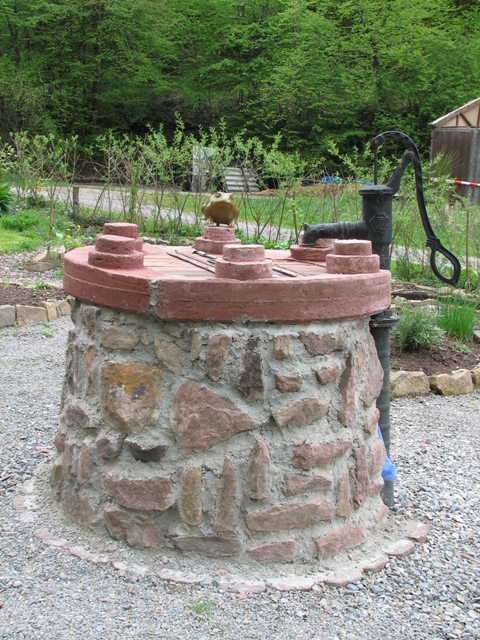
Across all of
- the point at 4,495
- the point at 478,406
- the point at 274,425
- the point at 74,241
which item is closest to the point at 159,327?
the point at 274,425

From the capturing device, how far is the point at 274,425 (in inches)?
90.4

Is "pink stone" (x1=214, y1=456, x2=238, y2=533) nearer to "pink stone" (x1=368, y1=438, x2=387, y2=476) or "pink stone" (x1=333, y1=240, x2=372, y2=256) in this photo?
"pink stone" (x1=368, y1=438, x2=387, y2=476)

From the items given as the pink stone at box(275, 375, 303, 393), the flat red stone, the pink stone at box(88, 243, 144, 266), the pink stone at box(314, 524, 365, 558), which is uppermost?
the pink stone at box(88, 243, 144, 266)

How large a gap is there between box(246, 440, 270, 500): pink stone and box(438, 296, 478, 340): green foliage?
324 cm

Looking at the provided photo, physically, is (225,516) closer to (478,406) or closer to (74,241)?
(478,406)

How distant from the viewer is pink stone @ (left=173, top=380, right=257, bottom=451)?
88.4 inches

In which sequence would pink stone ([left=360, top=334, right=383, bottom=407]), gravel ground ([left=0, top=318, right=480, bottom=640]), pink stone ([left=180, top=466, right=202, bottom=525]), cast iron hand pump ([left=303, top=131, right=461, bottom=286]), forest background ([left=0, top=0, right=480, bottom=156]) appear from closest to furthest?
1. gravel ground ([left=0, top=318, right=480, bottom=640])
2. pink stone ([left=180, top=466, right=202, bottom=525])
3. pink stone ([left=360, top=334, right=383, bottom=407])
4. cast iron hand pump ([left=303, top=131, right=461, bottom=286])
5. forest background ([left=0, top=0, right=480, bottom=156])

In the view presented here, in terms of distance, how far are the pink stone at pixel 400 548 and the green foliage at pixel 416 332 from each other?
2.50 meters

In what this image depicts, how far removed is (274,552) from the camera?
228 centimetres

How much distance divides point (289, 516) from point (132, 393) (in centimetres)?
63

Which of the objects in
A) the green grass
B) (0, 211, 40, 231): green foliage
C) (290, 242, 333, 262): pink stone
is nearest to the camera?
(290, 242, 333, 262): pink stone

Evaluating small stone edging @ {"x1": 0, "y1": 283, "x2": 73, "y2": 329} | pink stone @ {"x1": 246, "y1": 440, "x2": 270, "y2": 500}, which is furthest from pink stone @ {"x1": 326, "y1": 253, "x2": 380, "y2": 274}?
small stone edging @ {"x1": 0, "y1": 283, "x2": 73, "y2": 329}

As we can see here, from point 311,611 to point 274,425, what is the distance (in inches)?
21.8

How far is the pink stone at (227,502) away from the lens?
2.25 metres
